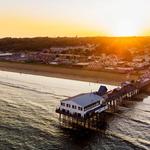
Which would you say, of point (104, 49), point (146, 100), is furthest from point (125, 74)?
point (104, 49)

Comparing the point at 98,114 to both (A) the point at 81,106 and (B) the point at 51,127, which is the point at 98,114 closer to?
(A) the point at 81,106

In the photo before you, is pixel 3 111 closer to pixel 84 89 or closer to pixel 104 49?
pixel 84 89

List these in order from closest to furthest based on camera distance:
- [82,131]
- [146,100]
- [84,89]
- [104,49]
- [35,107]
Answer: [82,131]
[35,107]
[146,100]
[84,89]
[104,49]

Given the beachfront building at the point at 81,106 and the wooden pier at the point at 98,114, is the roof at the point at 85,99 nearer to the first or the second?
the beachfront building at the point at 81,106

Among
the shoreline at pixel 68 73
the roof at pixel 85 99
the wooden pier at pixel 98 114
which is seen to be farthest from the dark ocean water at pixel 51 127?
the shoreline at pixel 68 73

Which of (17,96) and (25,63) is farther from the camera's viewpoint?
(25,63)

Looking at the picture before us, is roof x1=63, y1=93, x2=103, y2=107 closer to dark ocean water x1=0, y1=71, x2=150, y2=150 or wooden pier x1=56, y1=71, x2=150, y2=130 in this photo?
wooden pier x1=56, y1=71, x2=150, y2=130

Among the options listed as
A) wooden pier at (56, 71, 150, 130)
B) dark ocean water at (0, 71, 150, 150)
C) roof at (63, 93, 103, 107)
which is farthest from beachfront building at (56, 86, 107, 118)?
dark ocean water at (0, 71, 150, 150)
